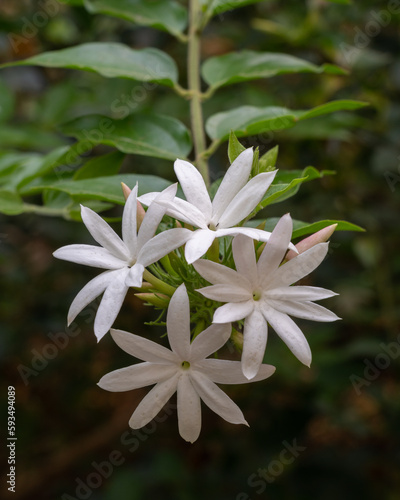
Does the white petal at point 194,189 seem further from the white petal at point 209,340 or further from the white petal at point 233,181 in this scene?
the white petal at point 209,340

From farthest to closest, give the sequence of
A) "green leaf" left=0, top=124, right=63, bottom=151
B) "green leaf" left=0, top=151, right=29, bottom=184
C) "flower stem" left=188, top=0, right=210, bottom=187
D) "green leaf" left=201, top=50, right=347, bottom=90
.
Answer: "green leaf" left=0, top=124, right=63, bottom=151 → "green leaf" left=0, top=151, right=29, bottom=184 → "green leaf" left=201, top=50, right=347, bottom=90 → "flower stem" left=188, top=0, right=210, bottom=187

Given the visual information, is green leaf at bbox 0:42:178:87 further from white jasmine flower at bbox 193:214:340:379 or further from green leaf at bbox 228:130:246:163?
white jasmine flower at bbox 193:214:340:379

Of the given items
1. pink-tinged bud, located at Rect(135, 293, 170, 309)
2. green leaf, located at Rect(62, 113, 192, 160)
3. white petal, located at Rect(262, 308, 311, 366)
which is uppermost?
green leaf, located at Rect(62, 113, 192, 160)

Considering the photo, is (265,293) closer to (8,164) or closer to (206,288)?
(206,288)

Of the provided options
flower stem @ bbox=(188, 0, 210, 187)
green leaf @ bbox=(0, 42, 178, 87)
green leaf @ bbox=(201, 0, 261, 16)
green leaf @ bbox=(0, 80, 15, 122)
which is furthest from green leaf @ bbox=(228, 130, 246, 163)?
green leaf @ bbox=(0, 80, 15, 122)

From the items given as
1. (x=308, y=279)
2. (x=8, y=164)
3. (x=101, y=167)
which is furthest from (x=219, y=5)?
(x=308, y=279)

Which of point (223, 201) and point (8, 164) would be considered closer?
point (223, 201)

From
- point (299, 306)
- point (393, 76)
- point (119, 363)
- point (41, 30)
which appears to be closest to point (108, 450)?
point (119, 363)
